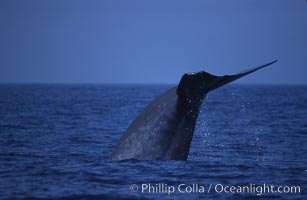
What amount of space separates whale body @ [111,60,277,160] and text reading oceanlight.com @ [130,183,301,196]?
123cm

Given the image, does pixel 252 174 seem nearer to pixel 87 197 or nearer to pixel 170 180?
pixel 170 180

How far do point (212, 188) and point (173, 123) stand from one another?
6.81ft

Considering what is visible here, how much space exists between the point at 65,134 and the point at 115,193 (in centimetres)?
1364

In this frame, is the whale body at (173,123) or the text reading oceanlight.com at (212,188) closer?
the whale body at (173,123)

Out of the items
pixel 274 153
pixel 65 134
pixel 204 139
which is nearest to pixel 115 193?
pixel 274 153

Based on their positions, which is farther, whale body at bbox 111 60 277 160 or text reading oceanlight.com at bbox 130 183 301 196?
text reading oceanlight.com at bbox 130 183 301 196

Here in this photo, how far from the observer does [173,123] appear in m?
10.2

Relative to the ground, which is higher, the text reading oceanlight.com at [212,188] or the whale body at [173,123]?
the whale body at [173,123]

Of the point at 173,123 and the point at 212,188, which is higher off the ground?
the point at 173,123

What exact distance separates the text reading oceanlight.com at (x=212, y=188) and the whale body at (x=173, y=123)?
1.23 meters

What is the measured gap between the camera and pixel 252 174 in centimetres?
1348

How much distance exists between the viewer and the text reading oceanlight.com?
11438mm

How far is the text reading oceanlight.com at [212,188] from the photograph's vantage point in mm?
11438

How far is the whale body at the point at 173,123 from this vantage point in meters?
10.1
